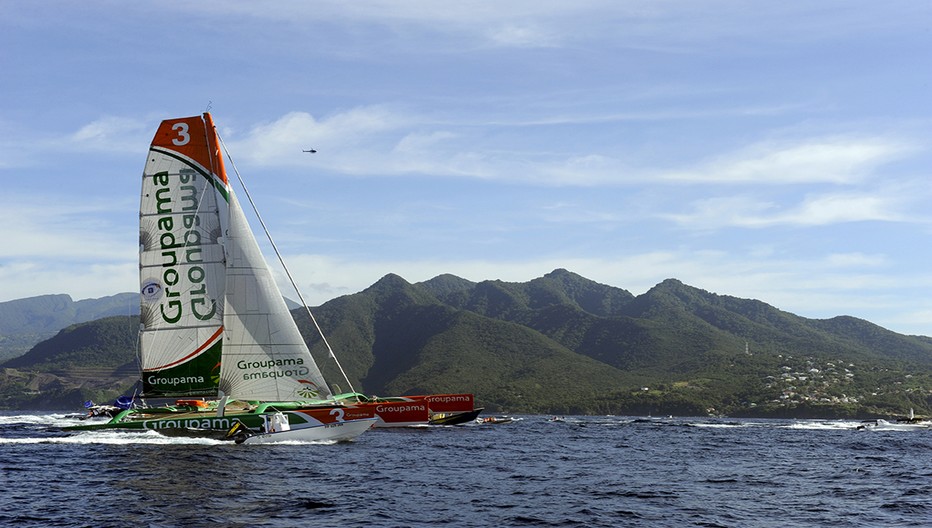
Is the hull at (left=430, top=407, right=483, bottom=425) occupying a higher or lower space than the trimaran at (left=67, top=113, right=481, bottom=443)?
lower

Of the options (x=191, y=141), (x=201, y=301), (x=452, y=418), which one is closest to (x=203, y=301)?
(x=201, y=301)

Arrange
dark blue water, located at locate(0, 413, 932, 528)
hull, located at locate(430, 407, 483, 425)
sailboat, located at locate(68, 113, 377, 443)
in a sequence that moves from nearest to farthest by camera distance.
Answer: dark blue water, located at locate(0, 413, 932, 528) → sailboat, located at locate(68, 113, 377, 443) → hull, located at locate(430, 407, 483, 425)

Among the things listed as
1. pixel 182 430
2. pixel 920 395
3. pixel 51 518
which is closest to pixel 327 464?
pixel 182 430

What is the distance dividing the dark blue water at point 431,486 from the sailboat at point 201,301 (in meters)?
4.24

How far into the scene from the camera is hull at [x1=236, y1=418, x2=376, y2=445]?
159 ft

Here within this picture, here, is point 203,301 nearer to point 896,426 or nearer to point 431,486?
point 431,486

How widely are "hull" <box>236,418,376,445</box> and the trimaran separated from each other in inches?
7.7

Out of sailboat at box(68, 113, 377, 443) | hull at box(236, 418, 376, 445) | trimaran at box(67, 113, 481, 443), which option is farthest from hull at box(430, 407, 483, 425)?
sailboat at box(68, 113, 377, 443)

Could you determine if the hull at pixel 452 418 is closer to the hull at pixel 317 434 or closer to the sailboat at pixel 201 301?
the hull at pixel 317 434

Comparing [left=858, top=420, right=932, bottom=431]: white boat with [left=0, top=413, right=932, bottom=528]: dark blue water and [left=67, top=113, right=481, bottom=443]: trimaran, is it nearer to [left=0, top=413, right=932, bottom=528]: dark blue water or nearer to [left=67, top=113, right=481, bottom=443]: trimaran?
[left=0, top=413, right=932, bottom=528]: dark blue water

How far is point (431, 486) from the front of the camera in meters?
35.0

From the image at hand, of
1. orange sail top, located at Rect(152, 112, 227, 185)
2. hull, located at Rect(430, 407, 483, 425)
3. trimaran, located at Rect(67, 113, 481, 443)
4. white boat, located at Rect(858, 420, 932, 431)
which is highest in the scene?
orange sail top, located at Rect(152, 112, 227, 185)

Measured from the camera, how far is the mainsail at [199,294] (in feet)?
172

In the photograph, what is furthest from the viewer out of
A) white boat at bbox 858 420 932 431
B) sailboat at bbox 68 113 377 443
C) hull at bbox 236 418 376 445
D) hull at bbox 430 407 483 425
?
white boat at bbox 858 420 932 431
